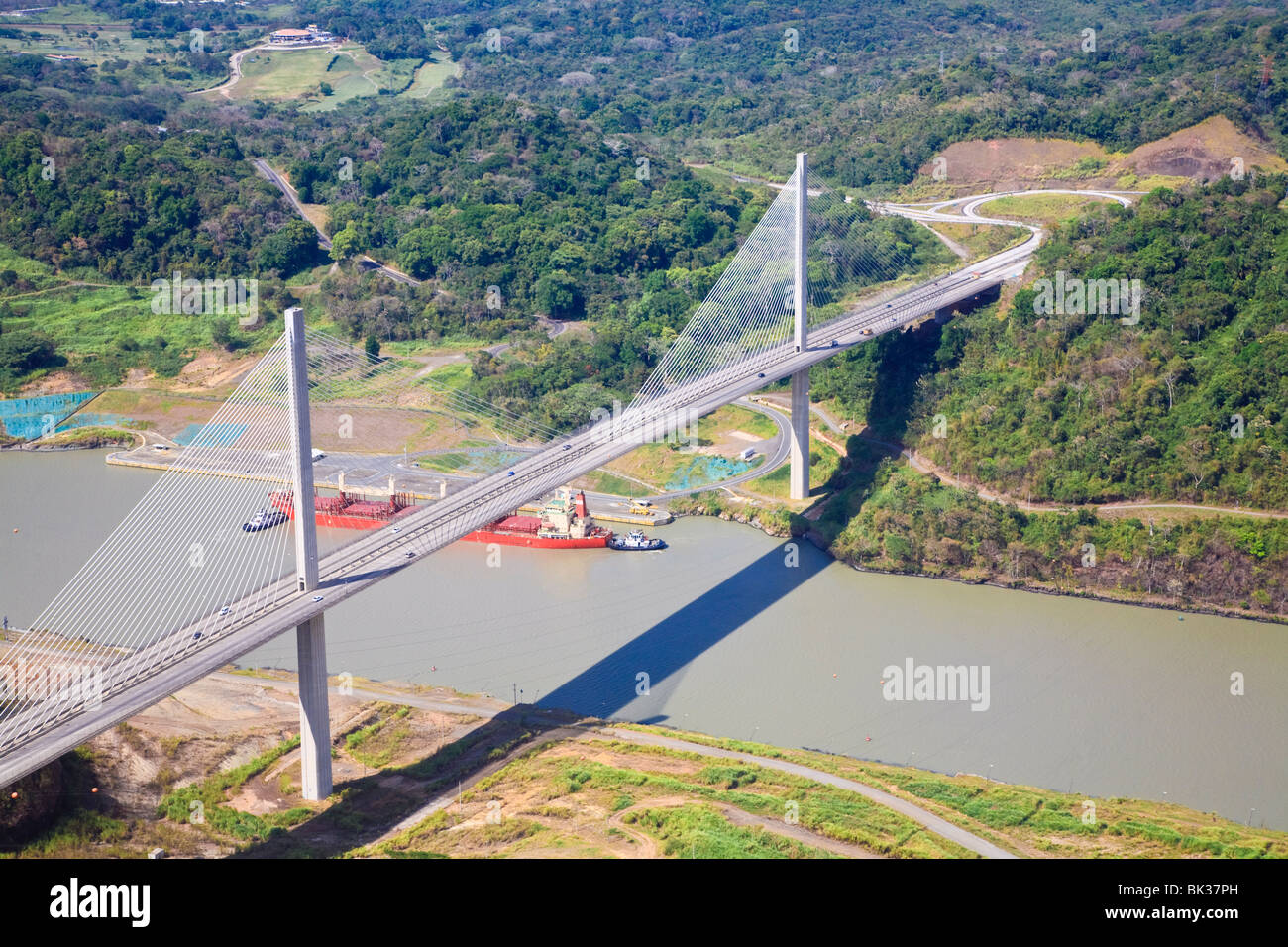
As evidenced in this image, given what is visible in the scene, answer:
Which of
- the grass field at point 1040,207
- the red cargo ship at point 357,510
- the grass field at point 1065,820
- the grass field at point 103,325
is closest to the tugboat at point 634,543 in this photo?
the red cargo ship at point 357,510

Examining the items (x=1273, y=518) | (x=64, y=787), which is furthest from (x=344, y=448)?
(x=1273, y=518)

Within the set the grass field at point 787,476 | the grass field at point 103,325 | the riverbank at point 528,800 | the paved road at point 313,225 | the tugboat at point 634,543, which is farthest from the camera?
the paved road at point 313,225

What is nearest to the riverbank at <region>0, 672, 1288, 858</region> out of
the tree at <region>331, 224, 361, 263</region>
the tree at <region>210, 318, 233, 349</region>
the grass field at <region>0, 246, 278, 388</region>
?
the tree at <region>210, 318, 233, 349</region>

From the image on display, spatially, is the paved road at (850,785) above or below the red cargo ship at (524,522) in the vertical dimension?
below

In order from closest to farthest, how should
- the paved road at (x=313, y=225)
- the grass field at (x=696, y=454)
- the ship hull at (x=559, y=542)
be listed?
the ship hull at (x=559, y=542) < the grass field at (x=696, y=454) < the paved road at (x=313, y=225)

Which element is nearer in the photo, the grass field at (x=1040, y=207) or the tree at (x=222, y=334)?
the tree at (x=222, y=334)

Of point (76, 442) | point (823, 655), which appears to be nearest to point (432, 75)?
point (76, 442)

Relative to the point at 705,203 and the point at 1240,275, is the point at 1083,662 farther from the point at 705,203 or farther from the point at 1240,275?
the point at 705,203

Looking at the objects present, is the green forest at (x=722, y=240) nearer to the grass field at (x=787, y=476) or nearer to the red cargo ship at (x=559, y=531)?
the grass field at (x=787, y=476)
